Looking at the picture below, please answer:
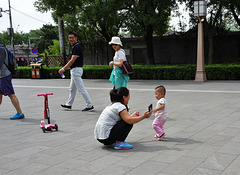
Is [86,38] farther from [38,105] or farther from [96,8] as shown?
[38,105]

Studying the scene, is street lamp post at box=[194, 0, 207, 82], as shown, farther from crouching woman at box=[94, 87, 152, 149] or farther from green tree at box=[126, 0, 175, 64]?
crouching woman at box=[94, 87, 152, 149]

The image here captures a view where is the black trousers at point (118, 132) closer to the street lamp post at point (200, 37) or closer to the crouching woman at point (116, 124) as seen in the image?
the crouching woman at point (116, 124)

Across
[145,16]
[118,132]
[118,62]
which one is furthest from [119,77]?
[145,16]

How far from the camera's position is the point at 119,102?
13.7ft

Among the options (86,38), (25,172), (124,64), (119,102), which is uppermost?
(86,38)

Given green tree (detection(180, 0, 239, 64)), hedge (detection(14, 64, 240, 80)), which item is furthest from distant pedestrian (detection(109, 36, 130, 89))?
green tree (detection(180, 0, 239, 64))

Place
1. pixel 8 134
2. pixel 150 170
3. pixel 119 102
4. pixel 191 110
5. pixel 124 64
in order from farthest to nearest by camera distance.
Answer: pixel 191 110 < pixel 124 64 < pixel 8 134 < pixel 119 102 < pixel 150 170

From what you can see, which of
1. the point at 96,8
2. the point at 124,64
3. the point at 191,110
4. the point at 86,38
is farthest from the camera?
the point at 86,38

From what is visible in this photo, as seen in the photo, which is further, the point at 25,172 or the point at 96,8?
the point at 96,8

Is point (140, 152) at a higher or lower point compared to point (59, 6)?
lower

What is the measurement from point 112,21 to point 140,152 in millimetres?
14007

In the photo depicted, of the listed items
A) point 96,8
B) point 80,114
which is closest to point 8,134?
point 80,114

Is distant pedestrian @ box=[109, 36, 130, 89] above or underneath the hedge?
above

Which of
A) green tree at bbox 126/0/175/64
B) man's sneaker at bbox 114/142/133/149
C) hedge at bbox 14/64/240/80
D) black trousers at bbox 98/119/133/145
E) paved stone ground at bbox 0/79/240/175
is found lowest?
paved stone ground at bbox 0/79/240/175
